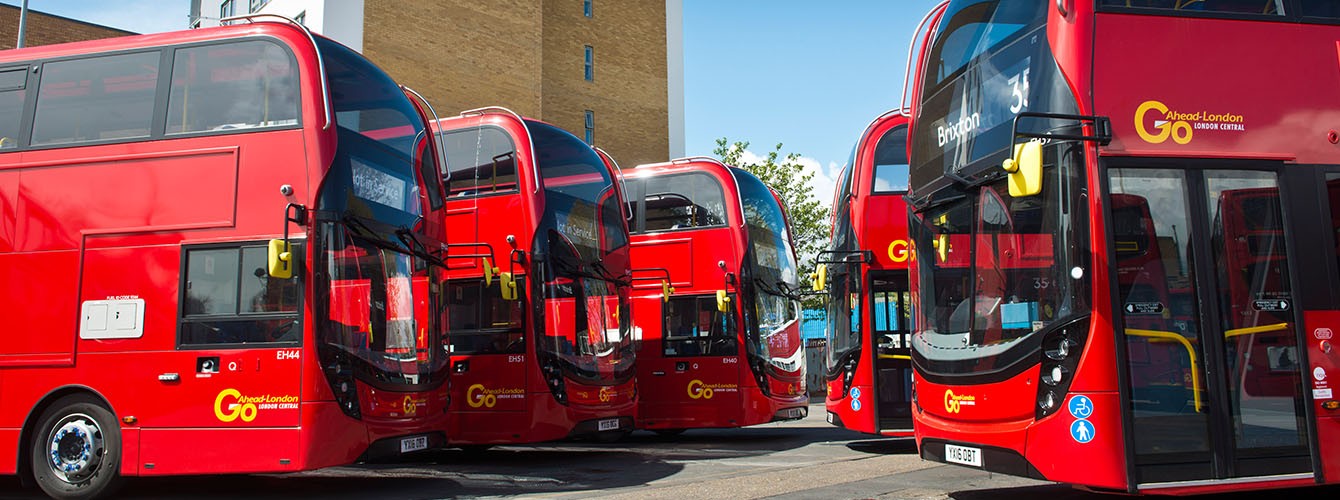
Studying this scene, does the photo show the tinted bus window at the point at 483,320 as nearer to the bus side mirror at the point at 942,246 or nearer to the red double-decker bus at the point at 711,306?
the red double-decker bus at the point at 711,306

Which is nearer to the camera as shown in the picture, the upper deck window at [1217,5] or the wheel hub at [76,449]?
the upper deck window at [1217,5]

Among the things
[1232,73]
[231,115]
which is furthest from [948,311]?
[231,115]

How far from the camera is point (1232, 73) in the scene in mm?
6918

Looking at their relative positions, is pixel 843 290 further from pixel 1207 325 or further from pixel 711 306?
A: pixel 1207 325

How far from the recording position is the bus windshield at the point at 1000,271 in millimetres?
6531

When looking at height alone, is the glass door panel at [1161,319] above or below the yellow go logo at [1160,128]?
below

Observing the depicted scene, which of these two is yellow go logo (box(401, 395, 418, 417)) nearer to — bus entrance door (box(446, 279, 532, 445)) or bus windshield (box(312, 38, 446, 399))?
bus windshield (box(312, 38, 446, 399))

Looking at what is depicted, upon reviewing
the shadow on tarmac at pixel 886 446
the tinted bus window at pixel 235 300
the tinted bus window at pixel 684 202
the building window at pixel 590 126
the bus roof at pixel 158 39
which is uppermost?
the building window at pixel 590 126

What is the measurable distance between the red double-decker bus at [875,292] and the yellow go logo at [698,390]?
236 cm

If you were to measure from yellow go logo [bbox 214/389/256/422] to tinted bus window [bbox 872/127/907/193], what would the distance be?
805 cm

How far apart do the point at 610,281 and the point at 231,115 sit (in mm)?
5863

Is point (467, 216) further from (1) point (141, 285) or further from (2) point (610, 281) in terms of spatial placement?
(1) point (141, 285)

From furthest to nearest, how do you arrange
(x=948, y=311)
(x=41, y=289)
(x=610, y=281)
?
(x=610, y=281) → (x=41, y=289) → (x=948, y=311)

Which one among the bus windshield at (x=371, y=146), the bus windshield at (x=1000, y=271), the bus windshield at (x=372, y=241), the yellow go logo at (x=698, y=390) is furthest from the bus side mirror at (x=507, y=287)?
the bus windshield at (x=1000, y=271)
